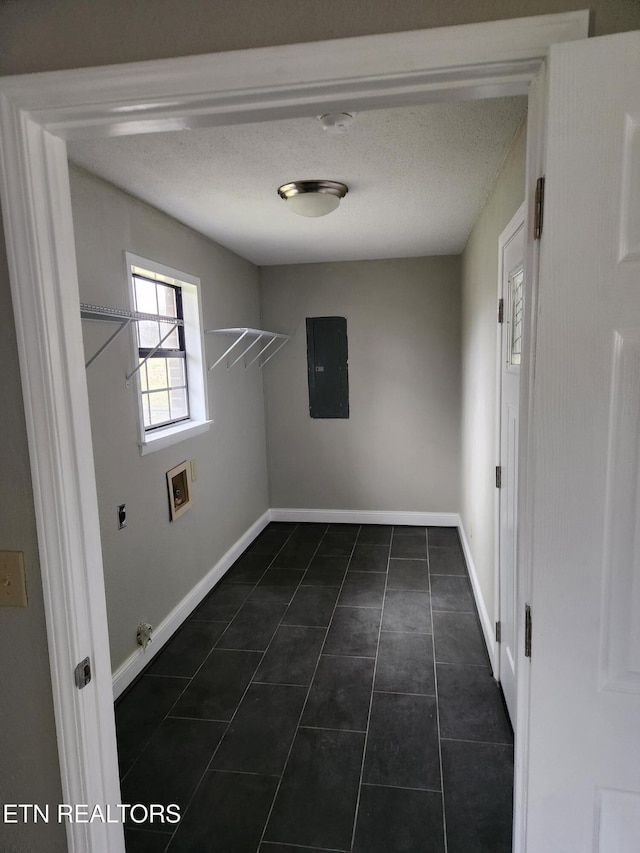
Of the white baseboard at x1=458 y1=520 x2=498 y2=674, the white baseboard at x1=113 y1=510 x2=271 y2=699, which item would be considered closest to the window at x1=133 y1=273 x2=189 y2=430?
the white baseboard at x1=113 y1=510 x2=271 y2=699

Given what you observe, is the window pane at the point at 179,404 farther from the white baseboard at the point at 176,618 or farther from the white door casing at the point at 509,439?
the white door casing at the point at 509,439

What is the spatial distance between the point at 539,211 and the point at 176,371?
8.88ft

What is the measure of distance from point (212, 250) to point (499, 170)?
1991mm

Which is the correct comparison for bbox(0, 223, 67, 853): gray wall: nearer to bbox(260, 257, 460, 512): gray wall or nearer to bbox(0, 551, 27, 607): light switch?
bbox(0, 551, 27, 607): light switch

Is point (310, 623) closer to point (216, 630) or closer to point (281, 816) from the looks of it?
point (216, 630)

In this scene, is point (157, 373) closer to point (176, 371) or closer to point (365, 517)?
point (176, 371)

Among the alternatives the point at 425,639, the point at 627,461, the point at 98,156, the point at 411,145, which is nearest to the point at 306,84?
the point at 627,461

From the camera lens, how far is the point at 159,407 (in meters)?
3.05

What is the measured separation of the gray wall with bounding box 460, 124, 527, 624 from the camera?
222 cm

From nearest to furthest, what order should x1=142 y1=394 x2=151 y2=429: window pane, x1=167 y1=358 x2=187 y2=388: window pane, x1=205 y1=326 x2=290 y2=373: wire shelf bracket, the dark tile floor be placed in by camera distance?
the dark tile floor, x1=142 y1=394 x2=151 y2=429: window pane, x1=167 y1=358 x2=187 y2=388: window pane, x1=205 y1=326 x2=290 y2=373: wire shelf bracket

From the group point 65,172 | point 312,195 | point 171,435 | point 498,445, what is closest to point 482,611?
point 498,445

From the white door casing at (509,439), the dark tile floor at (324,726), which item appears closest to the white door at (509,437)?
the white door casing at (509,439)

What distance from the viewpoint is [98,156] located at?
6.64 ft

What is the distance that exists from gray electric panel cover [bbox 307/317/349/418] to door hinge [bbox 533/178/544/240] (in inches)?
146
